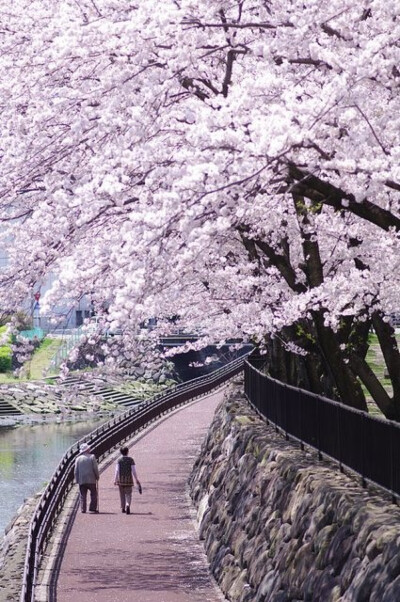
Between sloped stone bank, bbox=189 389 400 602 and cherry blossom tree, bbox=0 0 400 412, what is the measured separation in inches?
88.9

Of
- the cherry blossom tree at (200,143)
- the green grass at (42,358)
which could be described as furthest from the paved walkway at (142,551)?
the green grass at (42,358)

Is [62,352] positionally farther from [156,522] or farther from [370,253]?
[370,253]

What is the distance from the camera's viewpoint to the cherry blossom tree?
412 inches

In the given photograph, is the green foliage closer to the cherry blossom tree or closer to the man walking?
the man walking

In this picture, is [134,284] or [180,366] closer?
[134,284]

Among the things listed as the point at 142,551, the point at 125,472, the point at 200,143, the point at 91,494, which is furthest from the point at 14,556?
the point at 200,143

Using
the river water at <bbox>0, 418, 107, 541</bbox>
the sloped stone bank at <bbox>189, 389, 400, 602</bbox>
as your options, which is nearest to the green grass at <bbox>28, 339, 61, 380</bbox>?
the river water at <bbox>0, 418, 107, 541</bbox>

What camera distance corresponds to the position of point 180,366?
106688mm

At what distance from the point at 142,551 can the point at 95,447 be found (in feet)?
44.8

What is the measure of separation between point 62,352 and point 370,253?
2964 inches

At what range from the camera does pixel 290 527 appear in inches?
623

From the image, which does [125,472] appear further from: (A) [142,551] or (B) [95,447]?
(B) [95,447]

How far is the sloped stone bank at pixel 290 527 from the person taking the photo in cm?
1182

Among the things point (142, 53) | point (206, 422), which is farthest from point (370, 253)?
point (206, 422)
